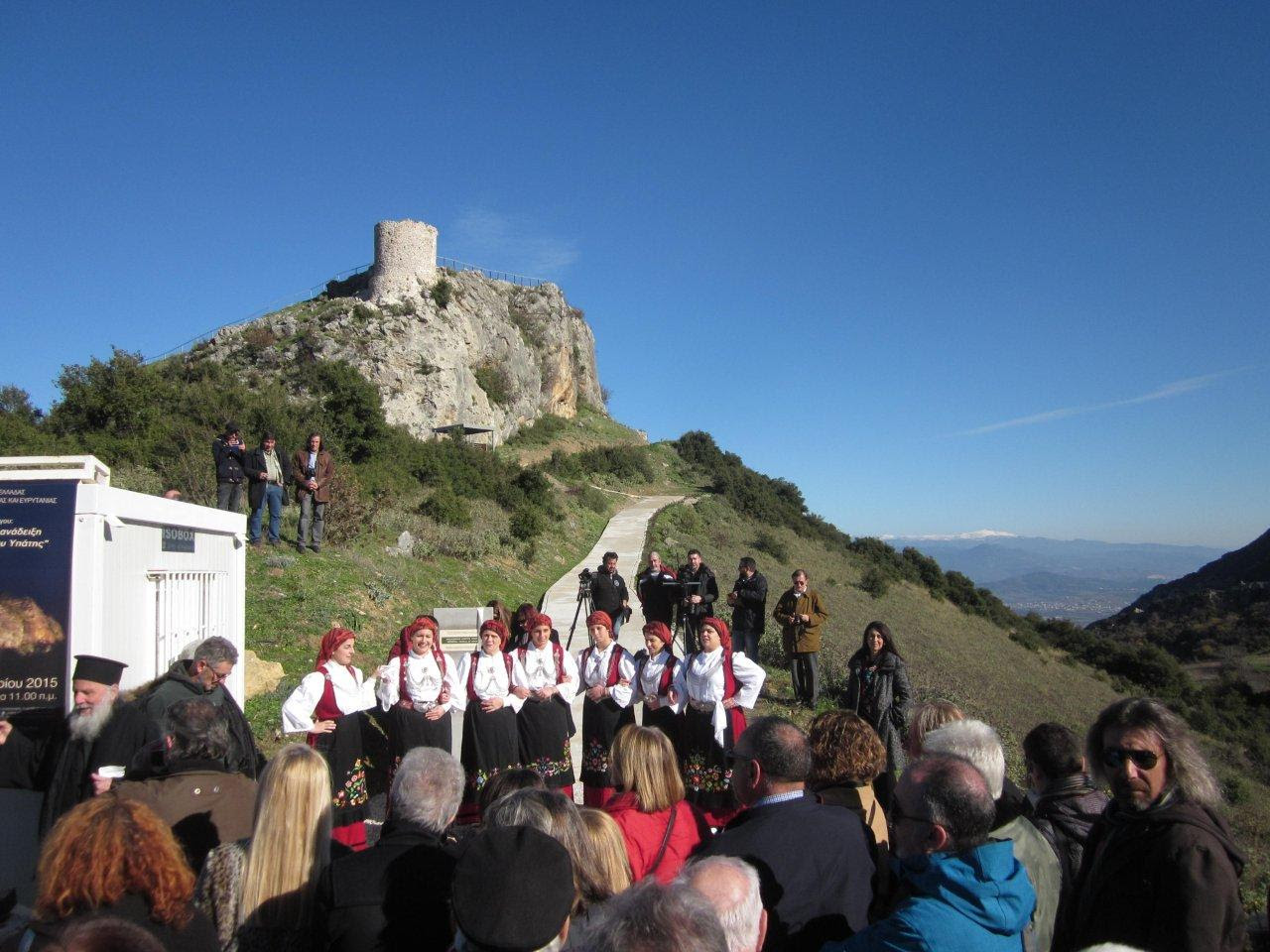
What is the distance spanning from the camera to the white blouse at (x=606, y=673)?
565cm

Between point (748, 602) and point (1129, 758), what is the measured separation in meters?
6.70

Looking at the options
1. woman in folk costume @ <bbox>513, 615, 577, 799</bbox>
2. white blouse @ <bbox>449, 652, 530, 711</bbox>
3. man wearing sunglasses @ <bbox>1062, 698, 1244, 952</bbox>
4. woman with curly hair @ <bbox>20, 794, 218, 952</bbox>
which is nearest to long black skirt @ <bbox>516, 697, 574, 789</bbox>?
woman in folk costume @ <bbox>513, 615, 577, 799</bbox>

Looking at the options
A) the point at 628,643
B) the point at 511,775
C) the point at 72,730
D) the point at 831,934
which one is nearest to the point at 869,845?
the point at 831,934

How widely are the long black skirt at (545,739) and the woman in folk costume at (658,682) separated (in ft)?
1.93

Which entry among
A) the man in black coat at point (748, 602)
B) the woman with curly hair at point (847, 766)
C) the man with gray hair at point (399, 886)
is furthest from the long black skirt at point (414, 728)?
the man in black coat at point (748, 602)

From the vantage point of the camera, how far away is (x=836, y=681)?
36.8 ft

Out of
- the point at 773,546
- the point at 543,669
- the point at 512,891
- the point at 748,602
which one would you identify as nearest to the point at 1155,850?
the point at 512,891

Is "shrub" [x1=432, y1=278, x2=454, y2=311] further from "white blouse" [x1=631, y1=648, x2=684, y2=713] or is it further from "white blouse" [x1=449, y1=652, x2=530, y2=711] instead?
"white blouse" [x1=631, y1=648, x2=684, y2=713]

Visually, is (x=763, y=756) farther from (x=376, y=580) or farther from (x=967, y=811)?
(x=376, y=580)

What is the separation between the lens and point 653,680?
18.4 ft

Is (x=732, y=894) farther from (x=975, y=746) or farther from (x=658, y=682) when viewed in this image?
(x=658, y=682)

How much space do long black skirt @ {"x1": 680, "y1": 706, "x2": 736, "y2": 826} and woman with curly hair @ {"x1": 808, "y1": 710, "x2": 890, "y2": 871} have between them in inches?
74.3

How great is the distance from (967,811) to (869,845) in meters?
0.78

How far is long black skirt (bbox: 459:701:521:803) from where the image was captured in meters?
5.52
